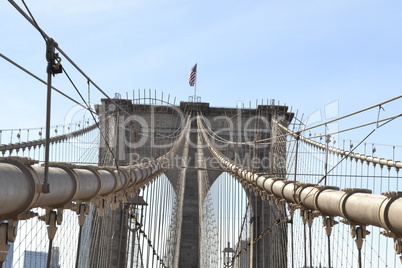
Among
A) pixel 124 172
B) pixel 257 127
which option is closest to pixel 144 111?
pixel 257 127

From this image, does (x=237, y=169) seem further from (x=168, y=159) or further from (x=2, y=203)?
(x=2, y=203)

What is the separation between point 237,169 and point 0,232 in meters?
10.9

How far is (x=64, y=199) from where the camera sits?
4.02 m

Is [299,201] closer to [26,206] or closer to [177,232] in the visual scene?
[26,206]

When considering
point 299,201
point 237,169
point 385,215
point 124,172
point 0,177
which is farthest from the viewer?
point 237,169

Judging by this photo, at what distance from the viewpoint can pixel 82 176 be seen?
4.61 m

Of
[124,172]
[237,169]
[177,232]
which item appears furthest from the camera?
[177,232]

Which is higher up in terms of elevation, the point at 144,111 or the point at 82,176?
the point at 144,111

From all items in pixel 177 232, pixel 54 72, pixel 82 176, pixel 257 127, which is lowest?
pixel 177 232

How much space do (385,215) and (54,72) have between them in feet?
6.71

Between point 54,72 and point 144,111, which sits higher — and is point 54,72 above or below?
below

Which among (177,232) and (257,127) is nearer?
(177,232)

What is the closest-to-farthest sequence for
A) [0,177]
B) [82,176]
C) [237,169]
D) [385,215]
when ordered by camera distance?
1. [0,177]
2. [385,215]
3. [82,176]
4. [237,169]

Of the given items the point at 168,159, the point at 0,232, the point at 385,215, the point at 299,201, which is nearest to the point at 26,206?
the point at 0,232
